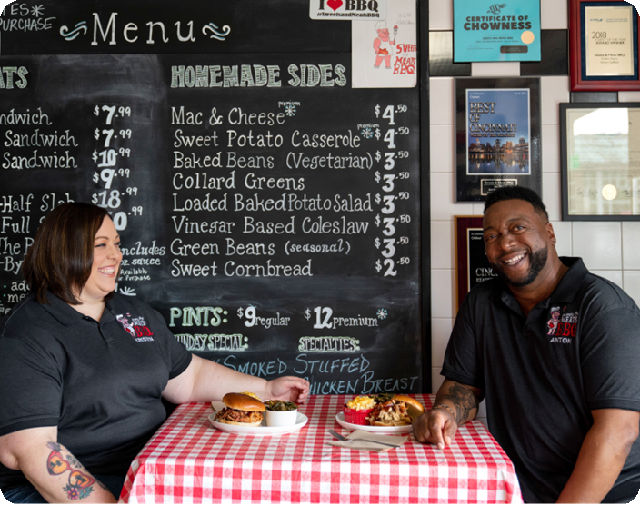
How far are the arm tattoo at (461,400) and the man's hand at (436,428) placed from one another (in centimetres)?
25

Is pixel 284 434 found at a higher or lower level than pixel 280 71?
lower

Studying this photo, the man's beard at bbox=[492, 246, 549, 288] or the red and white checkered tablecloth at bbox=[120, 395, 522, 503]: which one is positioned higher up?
the man's beard at bbox=[492, 246, 549, 288]

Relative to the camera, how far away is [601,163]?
107 inches

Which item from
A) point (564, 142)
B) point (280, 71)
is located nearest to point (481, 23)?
point (564, 142)

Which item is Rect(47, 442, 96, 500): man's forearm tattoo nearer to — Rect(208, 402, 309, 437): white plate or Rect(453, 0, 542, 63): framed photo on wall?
Rect(208, 402, 309, 437): white plate

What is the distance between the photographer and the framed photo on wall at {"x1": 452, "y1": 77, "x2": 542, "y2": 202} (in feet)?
8.91

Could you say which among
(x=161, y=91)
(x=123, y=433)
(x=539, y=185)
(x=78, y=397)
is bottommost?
(x=123, y=433)

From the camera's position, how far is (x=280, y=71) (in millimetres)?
2734

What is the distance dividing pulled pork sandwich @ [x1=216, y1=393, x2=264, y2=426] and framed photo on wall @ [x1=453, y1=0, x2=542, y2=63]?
2.07m

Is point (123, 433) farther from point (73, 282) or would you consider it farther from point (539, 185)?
point (539, 185)

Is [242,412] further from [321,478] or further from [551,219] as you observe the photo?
[551,219]

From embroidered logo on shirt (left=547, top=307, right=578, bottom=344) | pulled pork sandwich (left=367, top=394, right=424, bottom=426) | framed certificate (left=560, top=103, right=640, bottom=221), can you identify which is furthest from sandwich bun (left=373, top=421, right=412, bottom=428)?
framed certificate (left=560, top=103, right=640, bottom=221)

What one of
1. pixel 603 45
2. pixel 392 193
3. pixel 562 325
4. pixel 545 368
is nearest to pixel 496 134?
pixel 392 193

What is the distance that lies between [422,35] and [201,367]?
6.84 ft
